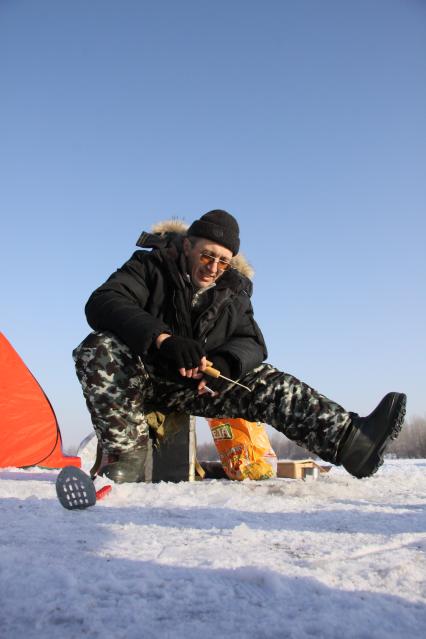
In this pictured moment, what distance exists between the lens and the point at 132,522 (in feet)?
4.97

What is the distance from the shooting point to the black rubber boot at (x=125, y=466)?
2.42 metres

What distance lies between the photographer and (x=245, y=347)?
8.80ft

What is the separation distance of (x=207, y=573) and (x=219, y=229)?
2127 mm

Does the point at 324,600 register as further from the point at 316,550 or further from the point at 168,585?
the point at 316,550

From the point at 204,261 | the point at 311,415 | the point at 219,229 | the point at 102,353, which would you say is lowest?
the point at 311,415

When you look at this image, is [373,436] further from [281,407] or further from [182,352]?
[182,352]

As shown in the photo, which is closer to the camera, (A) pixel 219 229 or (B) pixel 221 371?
(B) pixel 221 371

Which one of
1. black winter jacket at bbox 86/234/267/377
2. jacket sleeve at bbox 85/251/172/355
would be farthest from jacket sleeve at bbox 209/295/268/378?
jacket sleeve at bbox 85/251/172/355

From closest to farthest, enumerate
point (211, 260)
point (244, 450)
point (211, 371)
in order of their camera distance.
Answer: point (211, 371), point (211, 260), point (244, 450)

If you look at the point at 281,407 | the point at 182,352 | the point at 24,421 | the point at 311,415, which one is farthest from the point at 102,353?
the point at 24,421

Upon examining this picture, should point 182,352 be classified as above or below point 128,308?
below

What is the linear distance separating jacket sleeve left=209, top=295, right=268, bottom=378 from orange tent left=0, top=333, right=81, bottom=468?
2.60m

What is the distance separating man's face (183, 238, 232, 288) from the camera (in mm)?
2812

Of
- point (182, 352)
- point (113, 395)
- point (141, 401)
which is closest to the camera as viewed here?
point (182, 352)
